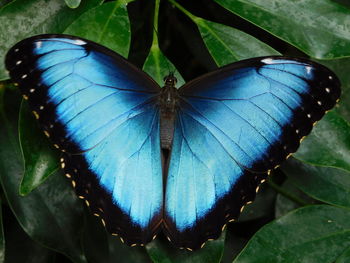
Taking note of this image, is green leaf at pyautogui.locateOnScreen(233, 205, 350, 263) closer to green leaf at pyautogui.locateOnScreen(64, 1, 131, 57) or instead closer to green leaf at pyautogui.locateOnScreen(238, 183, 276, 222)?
green leaf at pyautogui.locateOnScreen(238, 183, 276, 222)

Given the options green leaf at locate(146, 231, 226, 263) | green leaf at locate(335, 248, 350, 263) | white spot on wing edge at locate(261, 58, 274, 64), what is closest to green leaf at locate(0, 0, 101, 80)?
white spot on wing edge at locate(261, 58, 274, 64)

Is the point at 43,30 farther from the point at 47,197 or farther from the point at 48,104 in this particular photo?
the point at 47,197

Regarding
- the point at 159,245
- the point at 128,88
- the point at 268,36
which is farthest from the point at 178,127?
the point at 268,36

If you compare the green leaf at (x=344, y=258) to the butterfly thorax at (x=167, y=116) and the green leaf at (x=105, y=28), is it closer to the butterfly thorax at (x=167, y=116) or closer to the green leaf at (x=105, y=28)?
the butterfly thorax at (x=167, y=116)

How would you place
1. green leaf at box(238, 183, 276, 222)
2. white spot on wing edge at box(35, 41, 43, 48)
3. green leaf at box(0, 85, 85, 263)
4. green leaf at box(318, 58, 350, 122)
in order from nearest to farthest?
1. white spot on wing edge at box(35, 41, 43, 48)
2. green leaf at box(0, 85, 85, 263)
3. green leaf at box(318, 58, 350, 122)
4. green leaf at box(238, 183, 276, 222)

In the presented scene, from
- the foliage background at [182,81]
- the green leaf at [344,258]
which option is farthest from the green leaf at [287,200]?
the green leaf at [344,258]

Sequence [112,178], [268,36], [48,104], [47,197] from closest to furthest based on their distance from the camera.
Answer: [48,104]
[112,178]
[47,197]
[268,36]
